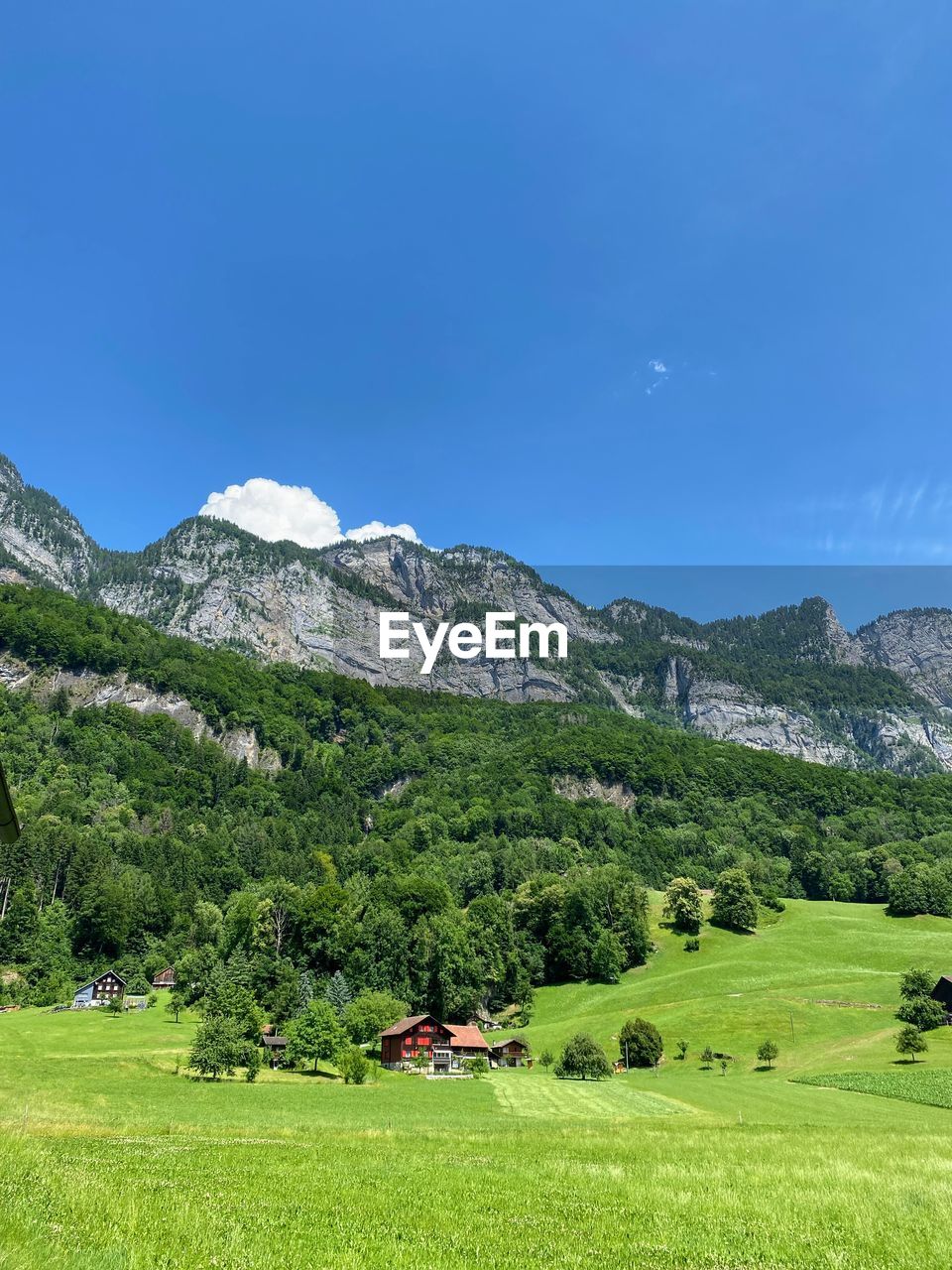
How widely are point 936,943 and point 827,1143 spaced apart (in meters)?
105

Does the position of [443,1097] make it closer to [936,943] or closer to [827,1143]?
[827,1143]

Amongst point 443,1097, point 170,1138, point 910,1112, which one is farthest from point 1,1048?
point 910,1112

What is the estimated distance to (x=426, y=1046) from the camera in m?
79.1

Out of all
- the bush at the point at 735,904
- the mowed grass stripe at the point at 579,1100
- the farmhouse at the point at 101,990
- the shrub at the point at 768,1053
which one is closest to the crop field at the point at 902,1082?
the shrub at the point at 768,1053

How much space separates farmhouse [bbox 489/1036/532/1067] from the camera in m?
85.2

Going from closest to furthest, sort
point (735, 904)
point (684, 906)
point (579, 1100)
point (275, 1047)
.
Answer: point (579, 1100) → point (275, 1047) → point (684, 906) → point (735, 904)

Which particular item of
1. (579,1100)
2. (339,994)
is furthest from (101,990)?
(579,1100)

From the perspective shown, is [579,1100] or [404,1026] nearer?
[579,1100]

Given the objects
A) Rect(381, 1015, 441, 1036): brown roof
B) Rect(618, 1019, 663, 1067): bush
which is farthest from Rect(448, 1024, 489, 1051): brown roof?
Rect(618, 1019, 663, 1067): bush

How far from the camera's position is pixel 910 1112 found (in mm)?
41969

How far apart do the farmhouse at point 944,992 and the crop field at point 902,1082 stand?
22.2 m

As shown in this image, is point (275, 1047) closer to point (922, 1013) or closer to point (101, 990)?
point (101, 990)

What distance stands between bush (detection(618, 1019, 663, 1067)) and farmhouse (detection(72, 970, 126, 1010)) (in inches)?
2870

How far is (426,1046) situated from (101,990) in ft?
187
